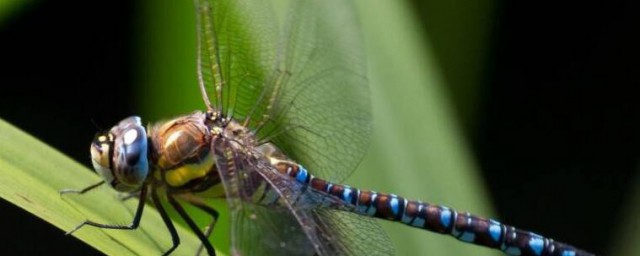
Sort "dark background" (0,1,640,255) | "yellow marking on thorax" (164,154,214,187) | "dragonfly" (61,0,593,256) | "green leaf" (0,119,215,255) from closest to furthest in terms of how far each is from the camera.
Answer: "green leaf" (0,119,215,255)
"dragonfly" (61,0,593,256)
"yellow marking on thorax" (164,154,214,187)
"dark background" (0,1,640,255)

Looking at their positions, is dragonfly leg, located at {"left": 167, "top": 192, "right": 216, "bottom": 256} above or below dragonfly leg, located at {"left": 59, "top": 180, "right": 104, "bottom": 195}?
below

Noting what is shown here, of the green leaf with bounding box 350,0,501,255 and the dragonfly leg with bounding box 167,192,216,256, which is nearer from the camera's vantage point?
the dragonfly leg with bounding box 167,192,216,256

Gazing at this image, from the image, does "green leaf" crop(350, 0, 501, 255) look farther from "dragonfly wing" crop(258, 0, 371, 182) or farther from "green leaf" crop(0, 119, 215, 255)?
"green leaf" crop(0, 119, 215, 255)

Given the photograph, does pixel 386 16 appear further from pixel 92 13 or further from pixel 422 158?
pixel 92 13

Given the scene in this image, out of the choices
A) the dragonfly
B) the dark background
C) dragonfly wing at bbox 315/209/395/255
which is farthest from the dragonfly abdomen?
the dark background

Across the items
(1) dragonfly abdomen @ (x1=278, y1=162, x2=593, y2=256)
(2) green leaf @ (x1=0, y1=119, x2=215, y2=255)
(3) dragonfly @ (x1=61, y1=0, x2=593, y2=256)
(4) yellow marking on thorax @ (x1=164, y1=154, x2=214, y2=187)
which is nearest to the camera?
(2) green leaf @ (x1=0, y1=119, x2=215, y2=255)

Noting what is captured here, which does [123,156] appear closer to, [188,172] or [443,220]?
[188,172]

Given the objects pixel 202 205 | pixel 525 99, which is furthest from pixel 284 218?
pixel 525 99

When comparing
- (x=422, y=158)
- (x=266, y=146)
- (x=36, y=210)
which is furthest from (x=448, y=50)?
(x=36, y=210)
